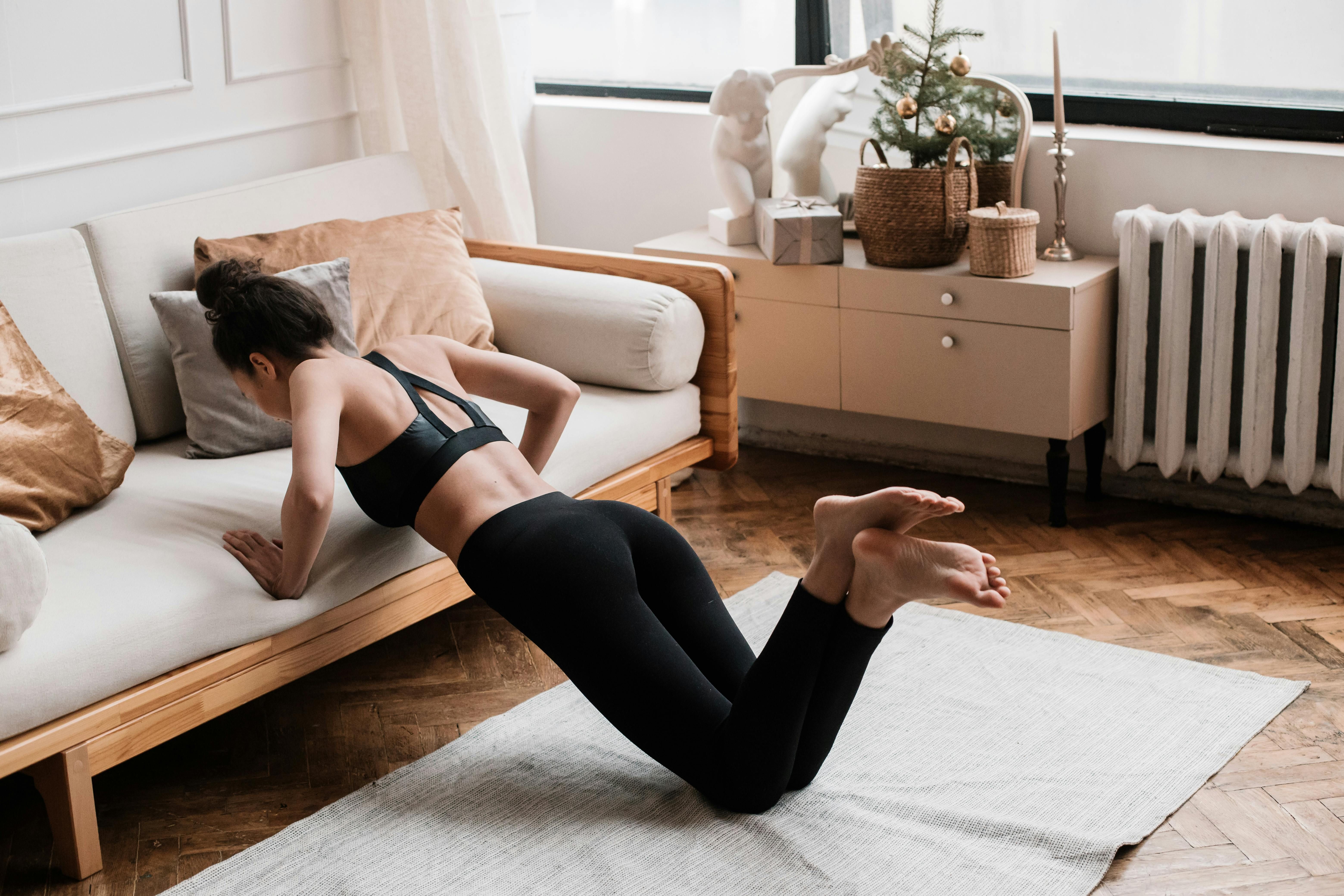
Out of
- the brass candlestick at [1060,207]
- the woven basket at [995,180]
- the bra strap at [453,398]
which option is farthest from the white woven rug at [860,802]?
the woven basket at [995,180]

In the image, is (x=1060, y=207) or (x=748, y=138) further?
(x=748, y=138)

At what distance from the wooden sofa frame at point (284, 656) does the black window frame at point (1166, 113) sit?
0.96 meters

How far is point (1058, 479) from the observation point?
3.06 meters

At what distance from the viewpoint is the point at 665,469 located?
2.77 meters

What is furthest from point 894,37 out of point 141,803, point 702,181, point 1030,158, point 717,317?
point 141,803

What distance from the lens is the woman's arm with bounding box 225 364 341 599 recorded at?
1890mm

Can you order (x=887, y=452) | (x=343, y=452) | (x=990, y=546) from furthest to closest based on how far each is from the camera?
(x=887, y=452) → (x=990, y=546) → (x=343, y=452)

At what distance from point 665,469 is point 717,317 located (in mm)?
343

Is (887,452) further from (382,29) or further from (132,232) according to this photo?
(132,232)

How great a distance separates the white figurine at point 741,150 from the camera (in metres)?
3.24

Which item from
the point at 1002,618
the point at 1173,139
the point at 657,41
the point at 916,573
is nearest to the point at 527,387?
the point at 916,573

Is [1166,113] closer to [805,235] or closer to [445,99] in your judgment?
[805,235]

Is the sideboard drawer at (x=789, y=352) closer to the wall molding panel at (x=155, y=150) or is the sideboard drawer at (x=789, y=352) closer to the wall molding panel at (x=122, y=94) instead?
the wall molding panel at (x=155, y=150)

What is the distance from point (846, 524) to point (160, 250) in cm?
156
